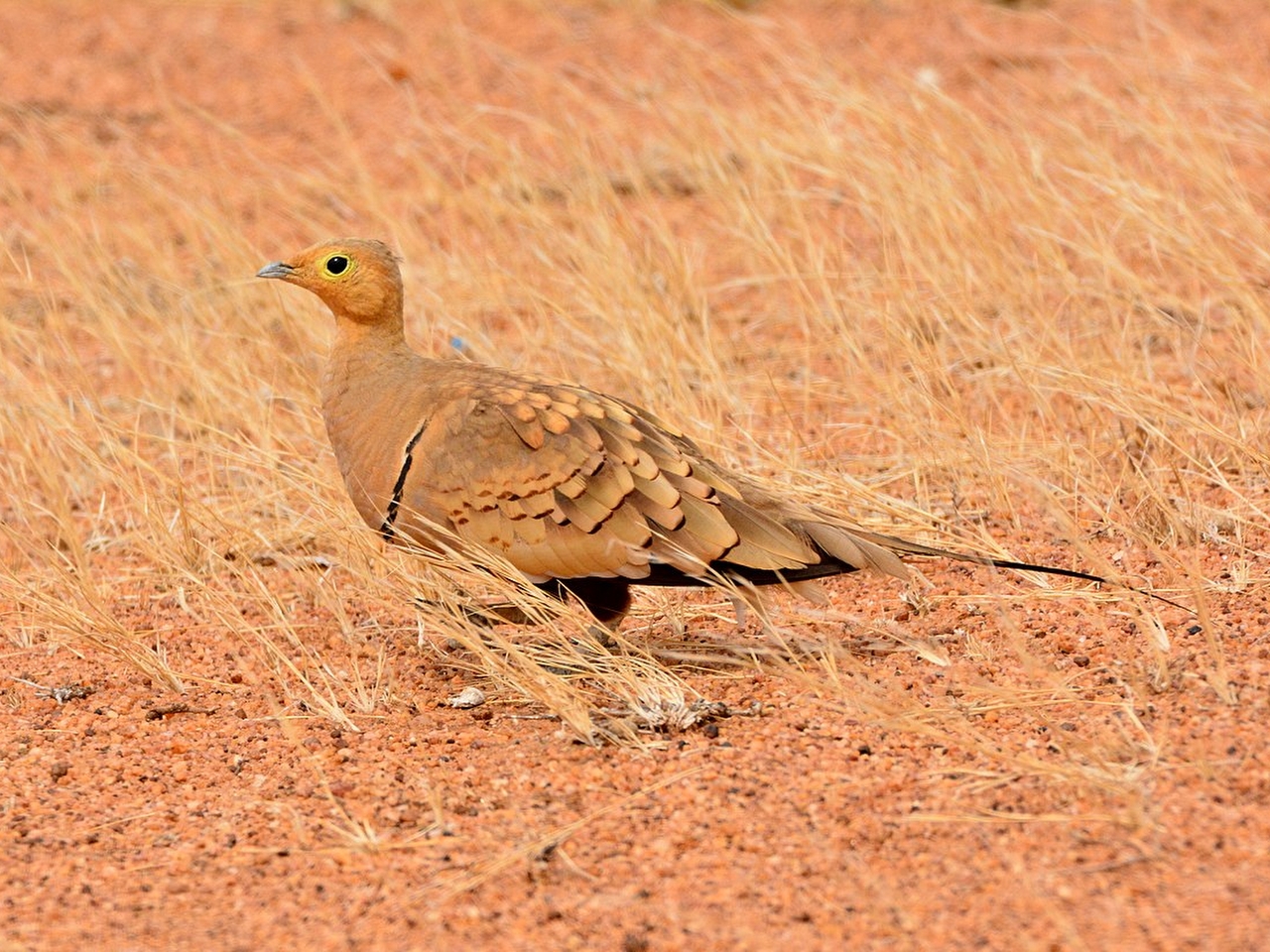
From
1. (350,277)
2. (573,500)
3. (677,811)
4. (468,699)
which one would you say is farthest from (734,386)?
(677,811)

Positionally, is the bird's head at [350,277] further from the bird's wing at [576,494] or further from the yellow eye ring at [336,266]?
the bird's wing at [576,494]

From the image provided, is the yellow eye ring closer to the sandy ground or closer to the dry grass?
the dry grass

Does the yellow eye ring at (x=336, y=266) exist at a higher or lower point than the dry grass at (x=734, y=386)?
higher

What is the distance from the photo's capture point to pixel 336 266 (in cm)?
472

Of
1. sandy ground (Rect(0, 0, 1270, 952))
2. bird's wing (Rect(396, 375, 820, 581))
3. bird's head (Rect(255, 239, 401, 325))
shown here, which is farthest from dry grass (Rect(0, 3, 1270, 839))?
bird's head (Rect(255, 239, 401, 325))

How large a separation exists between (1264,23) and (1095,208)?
4527mm

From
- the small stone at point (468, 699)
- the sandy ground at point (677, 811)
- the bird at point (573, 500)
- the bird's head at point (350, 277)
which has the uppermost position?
the bird's head at point (350, 277)

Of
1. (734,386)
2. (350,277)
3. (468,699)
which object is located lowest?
(468,699)

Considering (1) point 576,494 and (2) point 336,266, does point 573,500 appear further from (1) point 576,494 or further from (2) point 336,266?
(2) point 336,266

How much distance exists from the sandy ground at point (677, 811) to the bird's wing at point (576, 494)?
0.38 m

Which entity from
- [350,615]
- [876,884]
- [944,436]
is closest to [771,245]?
[944,436]

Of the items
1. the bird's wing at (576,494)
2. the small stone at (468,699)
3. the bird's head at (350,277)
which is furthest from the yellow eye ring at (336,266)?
the small stone at (468,699)

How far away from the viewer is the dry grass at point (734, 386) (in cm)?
423

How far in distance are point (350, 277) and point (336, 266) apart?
53 mm
